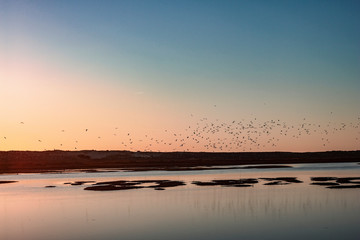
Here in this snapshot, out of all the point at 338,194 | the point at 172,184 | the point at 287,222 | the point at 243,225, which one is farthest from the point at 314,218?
the point at 172,184

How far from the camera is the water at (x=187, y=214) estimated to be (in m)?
22.9

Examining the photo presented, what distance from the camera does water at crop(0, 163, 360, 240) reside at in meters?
22.9

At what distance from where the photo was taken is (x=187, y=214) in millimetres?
29297

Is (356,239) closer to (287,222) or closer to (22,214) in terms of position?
(287,222)

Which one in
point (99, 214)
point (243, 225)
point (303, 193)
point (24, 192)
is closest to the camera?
point (243, 225)

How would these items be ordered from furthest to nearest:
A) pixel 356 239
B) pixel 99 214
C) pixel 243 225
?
1. pixel 99 214
2. pixel 243 225
3. pixel 356 239

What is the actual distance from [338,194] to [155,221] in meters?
17.9

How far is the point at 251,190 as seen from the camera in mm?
42906

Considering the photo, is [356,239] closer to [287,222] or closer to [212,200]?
[287,222]

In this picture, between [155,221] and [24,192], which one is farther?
[24,192]

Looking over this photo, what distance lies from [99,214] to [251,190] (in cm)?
1737


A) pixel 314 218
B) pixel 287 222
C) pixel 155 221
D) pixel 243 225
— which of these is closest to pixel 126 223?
pixel 155 221

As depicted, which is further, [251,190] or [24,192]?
[24,192]

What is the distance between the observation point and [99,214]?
30125mm
